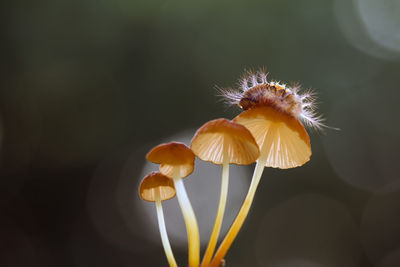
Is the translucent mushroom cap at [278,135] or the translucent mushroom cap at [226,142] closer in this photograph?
the translucent mushroom cap at [226,142]

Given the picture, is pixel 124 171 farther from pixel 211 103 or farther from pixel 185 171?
pixel 185 171

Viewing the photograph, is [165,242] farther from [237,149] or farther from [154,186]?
[237,149]

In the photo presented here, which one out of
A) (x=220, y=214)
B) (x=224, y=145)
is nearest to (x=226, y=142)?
(x=224, y=145)

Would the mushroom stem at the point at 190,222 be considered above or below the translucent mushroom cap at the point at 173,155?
below

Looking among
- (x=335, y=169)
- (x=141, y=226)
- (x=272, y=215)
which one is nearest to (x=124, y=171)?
(x=141, y=226)

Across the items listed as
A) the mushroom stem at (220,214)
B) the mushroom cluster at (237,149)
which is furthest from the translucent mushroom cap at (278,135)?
the mushroom stem at (220,214)

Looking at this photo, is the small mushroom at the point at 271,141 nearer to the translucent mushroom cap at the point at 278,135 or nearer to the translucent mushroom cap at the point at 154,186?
the translucent mushroom cap at the point at 278,135

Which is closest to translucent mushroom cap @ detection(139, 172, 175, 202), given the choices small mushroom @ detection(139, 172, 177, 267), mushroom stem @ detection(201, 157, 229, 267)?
small mushroom @ detection(139, 172, 177, 267)

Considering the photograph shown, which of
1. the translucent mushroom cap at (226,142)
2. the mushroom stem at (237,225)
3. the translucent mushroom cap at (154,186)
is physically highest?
the translucent mushroom cap at (226,142)

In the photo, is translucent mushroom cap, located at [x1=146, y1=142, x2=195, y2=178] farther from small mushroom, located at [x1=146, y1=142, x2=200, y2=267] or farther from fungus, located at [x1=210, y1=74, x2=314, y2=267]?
fungus, located at [x1=210, y1=74, x2=314, y2=267]

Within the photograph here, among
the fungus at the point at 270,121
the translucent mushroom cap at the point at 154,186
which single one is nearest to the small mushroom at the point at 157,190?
the translucent mushroom cap at the point at 154,186
